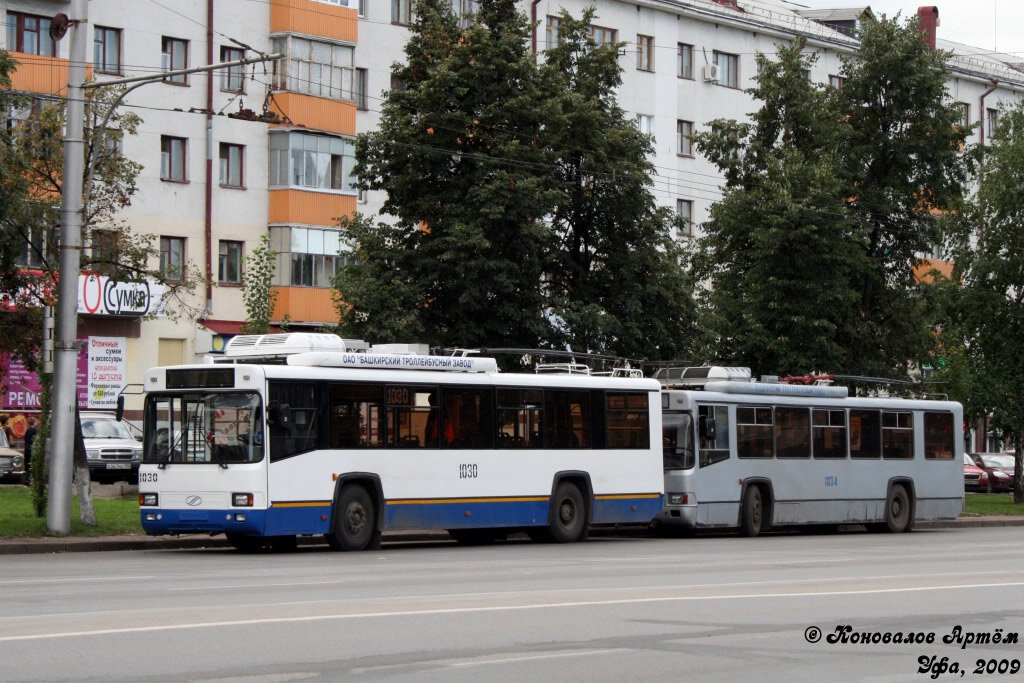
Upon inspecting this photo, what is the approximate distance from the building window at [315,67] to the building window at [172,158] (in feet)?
11.6

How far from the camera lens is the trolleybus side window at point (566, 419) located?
26438 mm

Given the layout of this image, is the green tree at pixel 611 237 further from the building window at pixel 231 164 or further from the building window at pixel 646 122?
the building window at pixel 646 122

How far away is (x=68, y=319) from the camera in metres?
23.6

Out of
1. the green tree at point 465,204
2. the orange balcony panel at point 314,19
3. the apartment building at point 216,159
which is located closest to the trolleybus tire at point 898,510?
the green tree at point 465,204

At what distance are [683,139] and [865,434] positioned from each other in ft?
108

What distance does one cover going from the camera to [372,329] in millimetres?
32562

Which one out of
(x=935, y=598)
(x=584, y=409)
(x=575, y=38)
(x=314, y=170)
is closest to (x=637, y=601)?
(x=935, y=598)

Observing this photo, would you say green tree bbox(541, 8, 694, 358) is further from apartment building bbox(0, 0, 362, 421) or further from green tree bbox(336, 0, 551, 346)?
apartment building bbox(0, 0, 362, 421)

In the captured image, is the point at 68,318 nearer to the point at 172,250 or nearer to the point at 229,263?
the point at 172,250

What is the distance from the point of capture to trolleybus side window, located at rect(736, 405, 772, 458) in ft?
98.8

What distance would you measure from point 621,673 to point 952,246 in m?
39.3

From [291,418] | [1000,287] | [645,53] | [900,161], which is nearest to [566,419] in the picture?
[291,418]

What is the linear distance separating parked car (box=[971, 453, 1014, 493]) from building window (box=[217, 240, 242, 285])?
25.9 m

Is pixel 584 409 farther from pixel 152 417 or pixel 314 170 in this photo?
pixel 314 170
